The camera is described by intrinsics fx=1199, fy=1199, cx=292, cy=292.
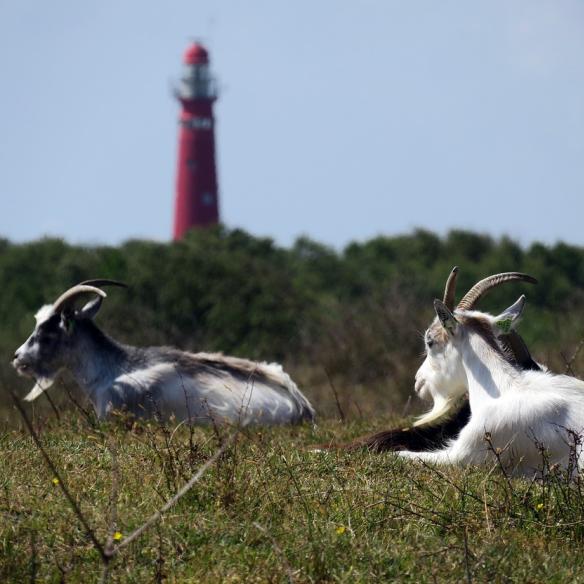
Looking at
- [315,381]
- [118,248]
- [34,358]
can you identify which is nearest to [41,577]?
[34,358]

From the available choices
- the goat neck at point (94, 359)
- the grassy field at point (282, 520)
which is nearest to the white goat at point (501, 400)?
the grassy field at point (282, 520)

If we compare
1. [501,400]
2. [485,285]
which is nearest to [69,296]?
[485,285]

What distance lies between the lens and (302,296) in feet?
75.7

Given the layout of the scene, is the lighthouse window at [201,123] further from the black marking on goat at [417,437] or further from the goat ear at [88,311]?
the black marking on goat at [417,437]

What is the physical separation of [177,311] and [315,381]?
4320 millimetres

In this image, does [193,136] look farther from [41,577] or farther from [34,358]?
[41,577]

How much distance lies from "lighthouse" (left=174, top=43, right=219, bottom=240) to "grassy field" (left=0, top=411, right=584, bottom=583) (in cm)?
4496

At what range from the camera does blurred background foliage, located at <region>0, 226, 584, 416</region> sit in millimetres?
17969

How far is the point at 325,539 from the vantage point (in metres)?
5.11

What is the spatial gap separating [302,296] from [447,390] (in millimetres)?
15027

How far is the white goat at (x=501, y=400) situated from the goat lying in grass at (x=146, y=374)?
225 cm

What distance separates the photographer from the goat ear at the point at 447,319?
25.3ft

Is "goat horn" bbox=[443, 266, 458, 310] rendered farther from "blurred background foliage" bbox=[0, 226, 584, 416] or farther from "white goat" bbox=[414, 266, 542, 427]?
"blurred background foliage" bbox=[0, 226, 584, 416]

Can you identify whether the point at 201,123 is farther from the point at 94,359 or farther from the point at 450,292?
the point at 450,292
